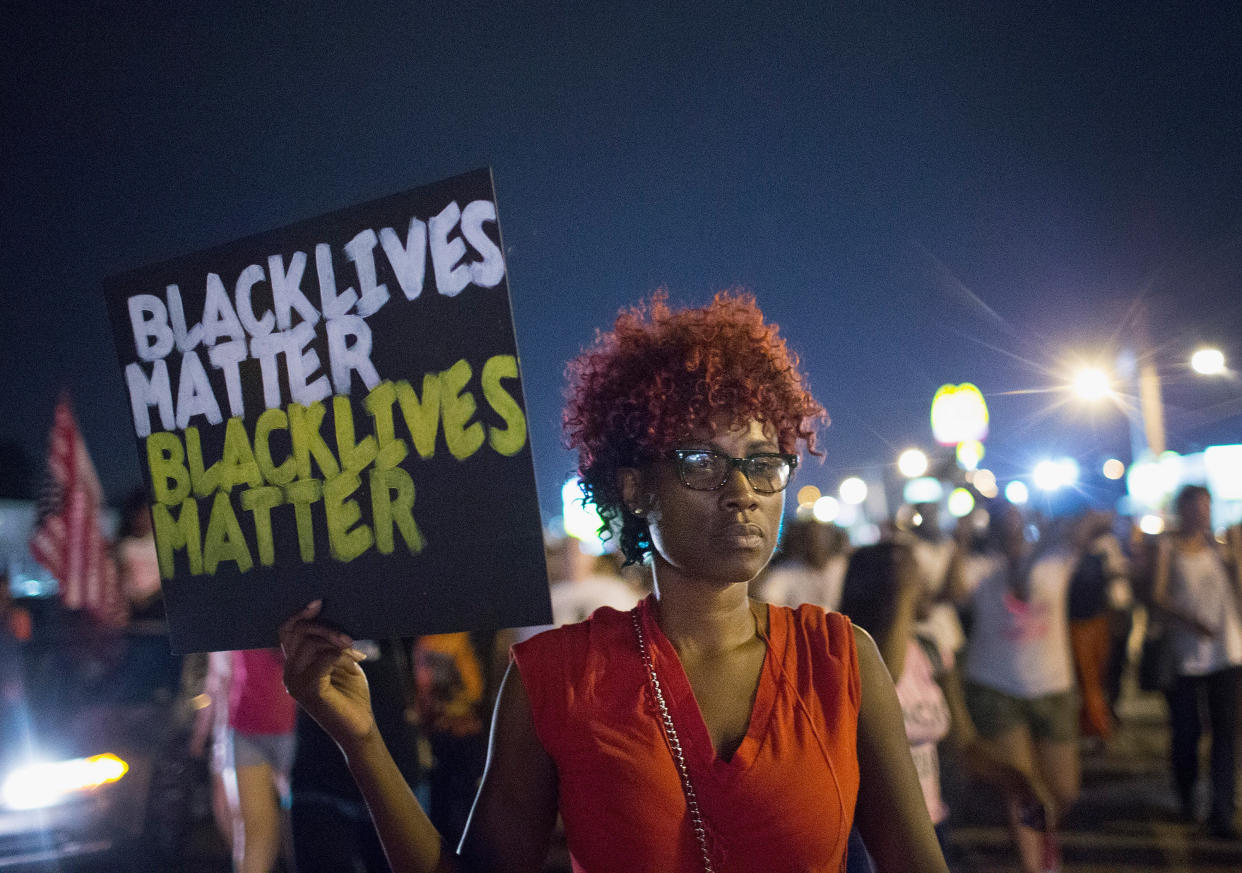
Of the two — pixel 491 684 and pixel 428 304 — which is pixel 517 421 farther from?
pixel 491 684

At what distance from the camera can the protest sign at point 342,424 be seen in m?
2.17

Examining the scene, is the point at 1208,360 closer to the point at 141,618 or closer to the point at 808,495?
the point at 808,495

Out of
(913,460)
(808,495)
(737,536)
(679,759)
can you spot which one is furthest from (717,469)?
(808,495)

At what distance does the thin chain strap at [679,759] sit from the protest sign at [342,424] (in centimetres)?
25

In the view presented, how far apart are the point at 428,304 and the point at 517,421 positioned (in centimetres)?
31

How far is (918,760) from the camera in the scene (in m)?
4.20

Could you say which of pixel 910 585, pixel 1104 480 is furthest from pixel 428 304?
pixel 1104 480

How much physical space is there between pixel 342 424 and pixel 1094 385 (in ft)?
74.6

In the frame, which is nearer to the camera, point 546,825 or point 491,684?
point 546,825

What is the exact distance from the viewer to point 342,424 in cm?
230

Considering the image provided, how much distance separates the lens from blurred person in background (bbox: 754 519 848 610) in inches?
314

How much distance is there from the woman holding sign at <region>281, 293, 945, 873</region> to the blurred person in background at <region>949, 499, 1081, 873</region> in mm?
3757

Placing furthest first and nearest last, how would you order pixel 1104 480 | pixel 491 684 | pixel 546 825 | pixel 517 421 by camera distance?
pixel 1104 480, pixel 491 684, pixel 546 825, pixel 517 421

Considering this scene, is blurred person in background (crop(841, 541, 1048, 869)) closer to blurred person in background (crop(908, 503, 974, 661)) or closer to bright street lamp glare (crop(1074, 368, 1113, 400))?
blurred person in background (crop(908, 503, 974, 661))
